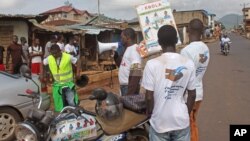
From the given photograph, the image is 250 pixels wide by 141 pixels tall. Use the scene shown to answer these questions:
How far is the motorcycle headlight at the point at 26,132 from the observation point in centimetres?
405

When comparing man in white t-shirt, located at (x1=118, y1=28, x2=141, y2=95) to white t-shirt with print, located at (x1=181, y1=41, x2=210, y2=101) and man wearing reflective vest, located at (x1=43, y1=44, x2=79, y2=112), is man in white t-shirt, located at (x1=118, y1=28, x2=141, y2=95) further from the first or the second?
man wearing reflective vest, located at (x1=43, y1=44, x2=79, y2=112)

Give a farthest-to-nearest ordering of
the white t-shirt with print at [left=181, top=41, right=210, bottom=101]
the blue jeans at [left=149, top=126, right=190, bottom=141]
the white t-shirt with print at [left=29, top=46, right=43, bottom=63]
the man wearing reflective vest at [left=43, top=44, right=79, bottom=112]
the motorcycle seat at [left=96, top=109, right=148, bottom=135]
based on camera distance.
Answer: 1. the white t-shirt with print at [left=29, top=46, right=43, bottom=63]
2. the man wearing reflective vest at [left=43, top=44, right=79, bottom=112]
3. the white t-shirt with print at [left=181, top=41, right=210, bottom=101]
4. the motorcycle seat at [left=96, top=109, right=148, bottom=135]
5. the blue jeans at [left=149, top=126, right=190, bottom=141]

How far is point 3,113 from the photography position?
662cm

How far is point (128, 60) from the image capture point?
19.3 feet

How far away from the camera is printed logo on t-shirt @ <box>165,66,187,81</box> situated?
139 inches

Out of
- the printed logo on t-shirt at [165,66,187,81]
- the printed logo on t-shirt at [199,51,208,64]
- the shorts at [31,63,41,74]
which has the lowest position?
the shorts at [31,63,41,74]

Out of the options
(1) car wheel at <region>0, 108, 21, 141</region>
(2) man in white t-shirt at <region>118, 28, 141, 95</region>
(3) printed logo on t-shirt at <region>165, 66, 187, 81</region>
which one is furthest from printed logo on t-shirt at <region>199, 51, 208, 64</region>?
(1) car wheel at <region>0, 108, 21, 141</region>

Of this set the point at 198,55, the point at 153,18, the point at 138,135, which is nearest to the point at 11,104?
the point at 153,18

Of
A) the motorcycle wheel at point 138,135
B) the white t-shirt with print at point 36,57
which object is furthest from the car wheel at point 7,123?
the white t-shirt with print at point 36,57

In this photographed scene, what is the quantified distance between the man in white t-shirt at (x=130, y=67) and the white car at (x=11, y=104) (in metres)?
1.30

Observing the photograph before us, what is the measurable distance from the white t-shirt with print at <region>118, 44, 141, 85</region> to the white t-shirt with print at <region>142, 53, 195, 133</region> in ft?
7.13

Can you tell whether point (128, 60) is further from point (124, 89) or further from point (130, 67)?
point (124, 89)

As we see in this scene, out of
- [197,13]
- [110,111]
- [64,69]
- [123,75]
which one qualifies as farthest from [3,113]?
[197,13]

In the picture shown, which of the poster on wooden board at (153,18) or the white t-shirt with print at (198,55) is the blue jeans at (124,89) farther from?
the white t-shirt with print at (198,55)
